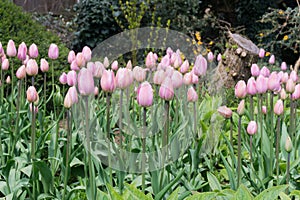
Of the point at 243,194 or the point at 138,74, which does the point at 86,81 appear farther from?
the point at 243,194

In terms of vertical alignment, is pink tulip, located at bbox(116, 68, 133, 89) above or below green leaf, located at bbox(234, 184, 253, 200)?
above

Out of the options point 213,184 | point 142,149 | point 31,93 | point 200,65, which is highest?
point 200,65

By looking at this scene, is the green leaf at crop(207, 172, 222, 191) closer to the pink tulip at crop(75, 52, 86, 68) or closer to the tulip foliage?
the tulip foliage

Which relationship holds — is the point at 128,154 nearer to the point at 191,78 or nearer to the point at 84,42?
the point at 191,78

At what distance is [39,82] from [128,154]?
196 centimetres

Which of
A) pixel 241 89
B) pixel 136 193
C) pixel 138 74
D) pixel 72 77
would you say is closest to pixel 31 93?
pixel 72 77

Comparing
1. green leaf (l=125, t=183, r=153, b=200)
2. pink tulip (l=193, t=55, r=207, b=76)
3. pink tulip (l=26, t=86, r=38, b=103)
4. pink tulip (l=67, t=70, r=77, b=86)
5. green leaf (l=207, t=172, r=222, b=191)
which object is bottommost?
green leaf (l=207, t=172, r=222, b=191)

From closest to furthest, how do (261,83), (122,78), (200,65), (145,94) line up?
(145,94) → (122,78) → (261,83) → (200,65)

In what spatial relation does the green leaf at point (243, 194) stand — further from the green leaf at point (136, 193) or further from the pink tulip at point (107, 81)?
the pink tulip at point (107, 81)

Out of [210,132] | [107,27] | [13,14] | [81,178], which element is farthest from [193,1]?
[81,178]

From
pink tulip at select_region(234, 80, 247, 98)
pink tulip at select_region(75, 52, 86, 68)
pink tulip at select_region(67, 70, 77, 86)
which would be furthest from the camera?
pink tulip at select_region(75, 52, 86, 68)

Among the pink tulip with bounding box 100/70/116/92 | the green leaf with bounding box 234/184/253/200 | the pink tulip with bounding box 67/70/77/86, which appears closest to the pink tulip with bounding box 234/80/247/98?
the green leaf with bounding box 234/184/253/200

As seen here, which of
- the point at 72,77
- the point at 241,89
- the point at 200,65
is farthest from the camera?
the point at 200,65

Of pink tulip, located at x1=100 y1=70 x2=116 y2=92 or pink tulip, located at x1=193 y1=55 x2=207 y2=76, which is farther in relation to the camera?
pink tulip, located at x1=193 y1=55 x2=207 y2=76
